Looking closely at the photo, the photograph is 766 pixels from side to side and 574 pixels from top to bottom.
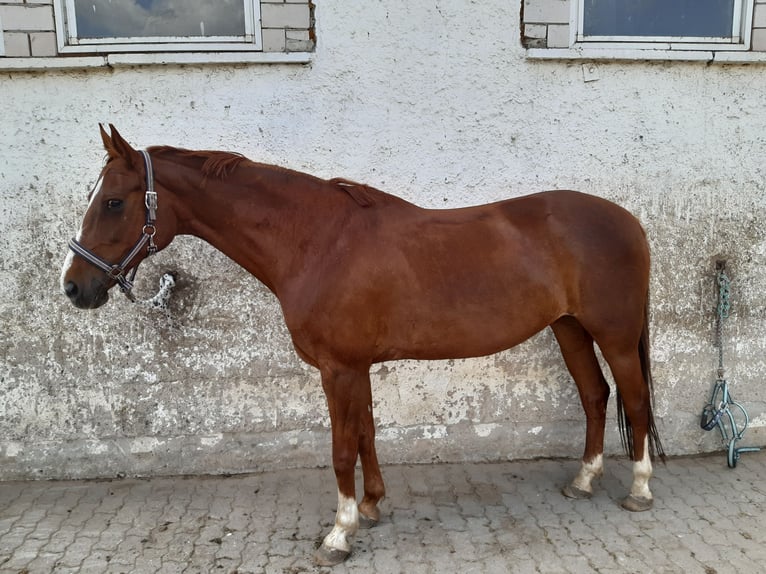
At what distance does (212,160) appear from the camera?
2555 mm

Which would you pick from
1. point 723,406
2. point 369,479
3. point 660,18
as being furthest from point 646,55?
point 369,479

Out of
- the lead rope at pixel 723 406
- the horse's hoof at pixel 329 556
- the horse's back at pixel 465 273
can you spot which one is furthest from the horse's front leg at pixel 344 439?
the lead rope at pixel 723 406

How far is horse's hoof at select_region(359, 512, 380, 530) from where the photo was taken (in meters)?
2.94

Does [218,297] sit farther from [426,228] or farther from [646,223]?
[646,223]

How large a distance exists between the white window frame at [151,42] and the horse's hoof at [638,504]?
11.5 ft

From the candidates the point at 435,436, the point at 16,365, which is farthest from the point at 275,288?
the point at 16,365

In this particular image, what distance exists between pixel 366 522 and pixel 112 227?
200 cm

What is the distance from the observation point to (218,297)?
3.46m

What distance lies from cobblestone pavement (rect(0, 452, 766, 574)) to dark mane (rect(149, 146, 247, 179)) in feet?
6.22

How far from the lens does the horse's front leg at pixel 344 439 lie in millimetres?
2605

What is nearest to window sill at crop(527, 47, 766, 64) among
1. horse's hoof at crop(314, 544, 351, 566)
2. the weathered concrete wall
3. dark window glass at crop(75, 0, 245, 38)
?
the weathered concrete wall

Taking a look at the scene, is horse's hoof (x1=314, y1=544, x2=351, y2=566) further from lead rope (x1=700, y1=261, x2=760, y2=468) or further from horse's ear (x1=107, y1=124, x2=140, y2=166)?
lead rope (x1=700, y1=261, x2=760, y2=468)

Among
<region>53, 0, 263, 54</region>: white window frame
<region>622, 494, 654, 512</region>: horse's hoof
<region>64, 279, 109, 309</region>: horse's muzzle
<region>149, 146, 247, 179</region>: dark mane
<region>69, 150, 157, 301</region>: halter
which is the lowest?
<region>622, 494, 654, 512</region>: horse's hoof

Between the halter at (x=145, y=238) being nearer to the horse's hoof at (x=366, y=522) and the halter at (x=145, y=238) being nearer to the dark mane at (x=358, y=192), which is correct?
the dark mane at (x=358, y=192)
